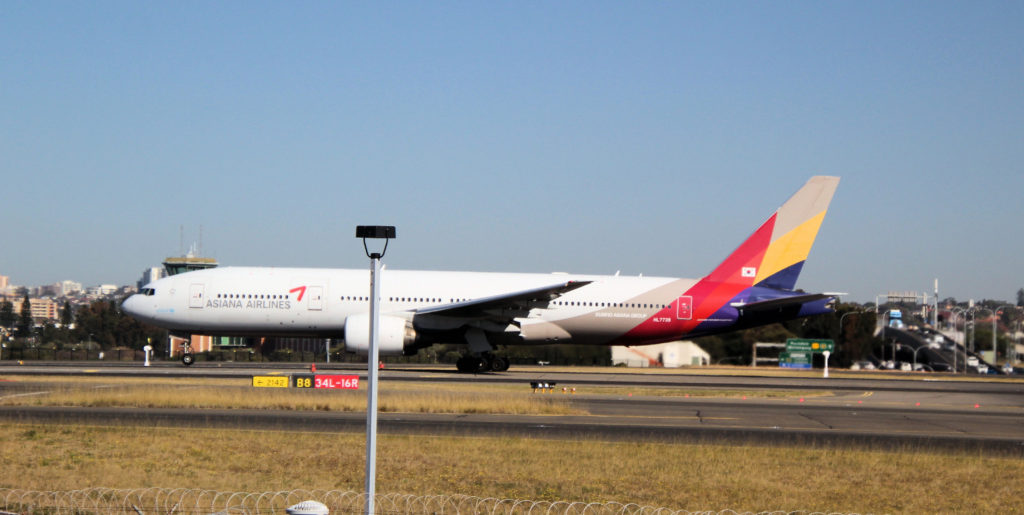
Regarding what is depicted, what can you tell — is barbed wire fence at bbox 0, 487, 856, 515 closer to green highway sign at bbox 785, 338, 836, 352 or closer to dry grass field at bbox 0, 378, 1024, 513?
dry grass field at bbox 0, 378, 1024, 513

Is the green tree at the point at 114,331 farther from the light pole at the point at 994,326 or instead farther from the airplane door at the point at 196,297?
the light pole at the point at 994,326

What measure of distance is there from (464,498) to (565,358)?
38188mm

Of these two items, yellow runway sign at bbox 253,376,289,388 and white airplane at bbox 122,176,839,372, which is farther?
white airplane at bbox 122,176,839,372

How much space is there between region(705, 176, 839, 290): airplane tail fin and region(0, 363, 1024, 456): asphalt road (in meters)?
7.46

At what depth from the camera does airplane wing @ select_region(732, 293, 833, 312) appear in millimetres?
38406

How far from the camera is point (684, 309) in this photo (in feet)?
128

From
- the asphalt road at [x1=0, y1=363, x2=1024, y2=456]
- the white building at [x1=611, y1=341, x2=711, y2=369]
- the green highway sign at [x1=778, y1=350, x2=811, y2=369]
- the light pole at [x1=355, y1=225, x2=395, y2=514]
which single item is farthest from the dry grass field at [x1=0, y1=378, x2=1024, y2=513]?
the green highway sign at [x1=778, y1=350, x2=811, y2=369]

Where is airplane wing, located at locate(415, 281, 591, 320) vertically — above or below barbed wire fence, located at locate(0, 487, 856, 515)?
above

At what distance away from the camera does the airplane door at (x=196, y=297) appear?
123 feet

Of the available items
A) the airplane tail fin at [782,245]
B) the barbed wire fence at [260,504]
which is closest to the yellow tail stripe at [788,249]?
the airplane tail fin at [782,245]

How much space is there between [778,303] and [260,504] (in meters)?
29.6

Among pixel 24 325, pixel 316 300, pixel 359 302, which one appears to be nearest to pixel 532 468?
pixel 359 302

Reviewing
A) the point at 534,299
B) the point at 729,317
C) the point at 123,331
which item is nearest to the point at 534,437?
the point at 534,299

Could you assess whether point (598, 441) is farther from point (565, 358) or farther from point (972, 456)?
point (565, 358)
